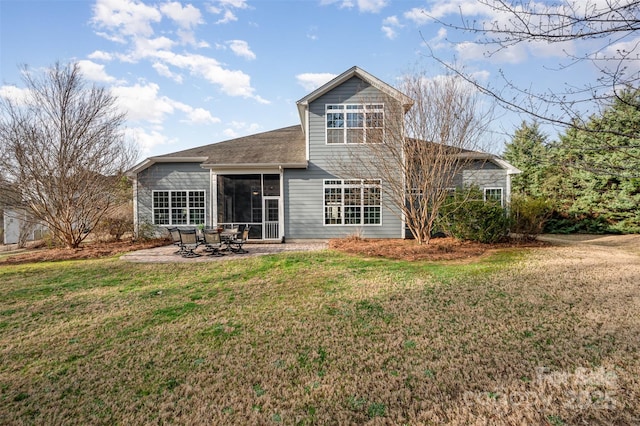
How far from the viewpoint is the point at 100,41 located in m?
10.6

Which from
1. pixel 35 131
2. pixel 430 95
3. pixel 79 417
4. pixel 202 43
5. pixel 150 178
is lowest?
pixel 79 417

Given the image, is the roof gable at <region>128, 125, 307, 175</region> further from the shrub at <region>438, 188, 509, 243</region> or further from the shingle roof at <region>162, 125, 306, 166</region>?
the shrub at <region>438, 188, 509, 243</region>

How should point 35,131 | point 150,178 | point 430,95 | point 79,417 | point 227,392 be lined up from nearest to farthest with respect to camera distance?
point 79,417
point 227,392
point 430,95
point 35,131
point 150,178

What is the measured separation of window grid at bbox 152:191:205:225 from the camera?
1522 cm

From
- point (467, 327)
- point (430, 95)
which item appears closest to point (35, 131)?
point (430, 95)

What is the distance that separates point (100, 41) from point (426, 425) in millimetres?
14283

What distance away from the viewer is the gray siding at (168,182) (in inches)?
593

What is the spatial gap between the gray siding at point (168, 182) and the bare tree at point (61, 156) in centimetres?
197

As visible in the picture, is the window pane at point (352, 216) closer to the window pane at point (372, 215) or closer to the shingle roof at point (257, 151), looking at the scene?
the window pane at point (372, 215)

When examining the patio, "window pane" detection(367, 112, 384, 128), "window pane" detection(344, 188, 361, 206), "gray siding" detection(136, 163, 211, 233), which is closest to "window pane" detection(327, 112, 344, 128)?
Answer: "window pane" detection(367, 112, 384, 128)

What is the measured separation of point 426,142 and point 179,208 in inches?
479

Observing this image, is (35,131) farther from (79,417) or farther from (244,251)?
(79,417)

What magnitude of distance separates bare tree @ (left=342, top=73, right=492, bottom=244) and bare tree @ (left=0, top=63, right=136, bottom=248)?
11642 mm

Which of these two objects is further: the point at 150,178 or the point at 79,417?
the point at 150,178
